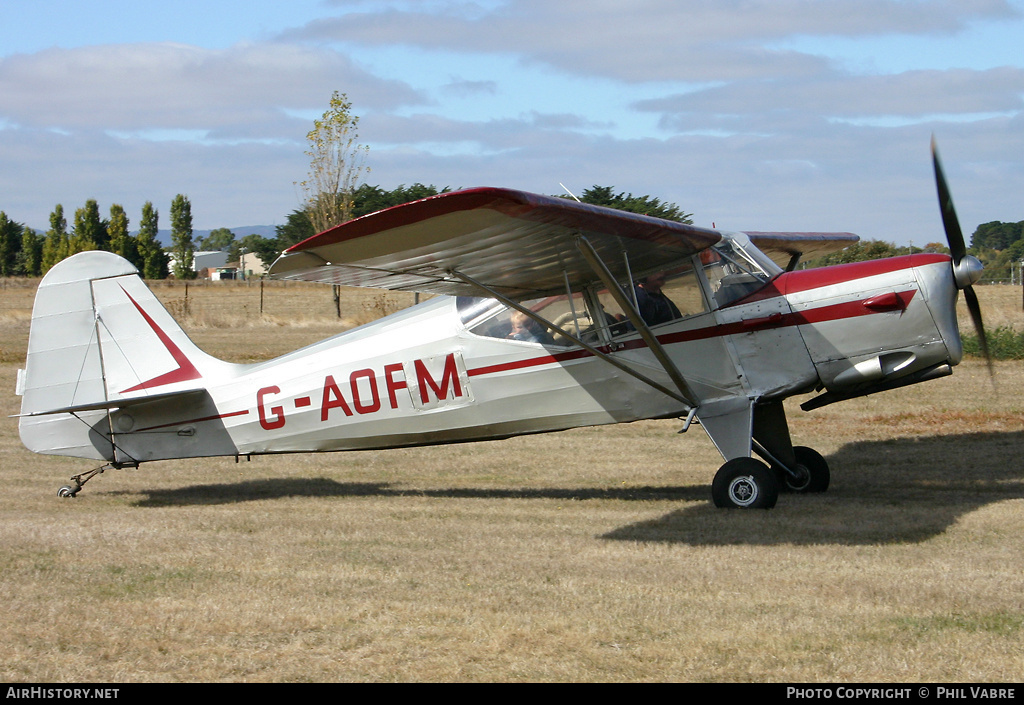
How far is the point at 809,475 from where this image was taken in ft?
29.4

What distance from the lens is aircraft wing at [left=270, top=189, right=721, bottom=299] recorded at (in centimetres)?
563

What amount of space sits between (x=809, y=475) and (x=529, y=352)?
2.92 m

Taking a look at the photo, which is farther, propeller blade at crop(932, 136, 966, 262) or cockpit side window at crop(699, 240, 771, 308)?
cockpit side window at crop(699, 240, 771, 308)

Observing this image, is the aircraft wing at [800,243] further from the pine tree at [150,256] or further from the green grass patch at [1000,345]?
the pine tree at [150,256]

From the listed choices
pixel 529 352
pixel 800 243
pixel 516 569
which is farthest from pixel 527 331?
pixel 800 243

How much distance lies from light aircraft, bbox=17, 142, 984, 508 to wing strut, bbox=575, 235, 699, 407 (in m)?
0.02

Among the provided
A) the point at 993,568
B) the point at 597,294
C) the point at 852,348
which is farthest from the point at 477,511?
the point at 993,568

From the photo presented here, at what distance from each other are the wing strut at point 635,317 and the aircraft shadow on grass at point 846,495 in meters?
1.05

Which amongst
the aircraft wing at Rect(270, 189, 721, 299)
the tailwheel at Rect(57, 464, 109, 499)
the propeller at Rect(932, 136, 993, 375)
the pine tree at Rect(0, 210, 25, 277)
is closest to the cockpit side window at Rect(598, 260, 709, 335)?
the aircraft wing at Rect(270, 189, 721, 299)

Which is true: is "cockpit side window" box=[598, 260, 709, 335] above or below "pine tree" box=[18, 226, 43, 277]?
below

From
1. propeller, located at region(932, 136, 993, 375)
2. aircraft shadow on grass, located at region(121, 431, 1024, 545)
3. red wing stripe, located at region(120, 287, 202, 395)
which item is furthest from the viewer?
red wing stripe, located at region(120, 287, 202, 395)

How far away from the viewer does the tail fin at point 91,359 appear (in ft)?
29.9

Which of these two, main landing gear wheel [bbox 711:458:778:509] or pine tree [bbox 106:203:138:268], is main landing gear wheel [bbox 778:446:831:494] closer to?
main landing gear wheel [bbox 711:458:778:509]

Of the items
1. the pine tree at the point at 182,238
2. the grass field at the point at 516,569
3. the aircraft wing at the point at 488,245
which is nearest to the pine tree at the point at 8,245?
the pine tree at the point at 182,238
